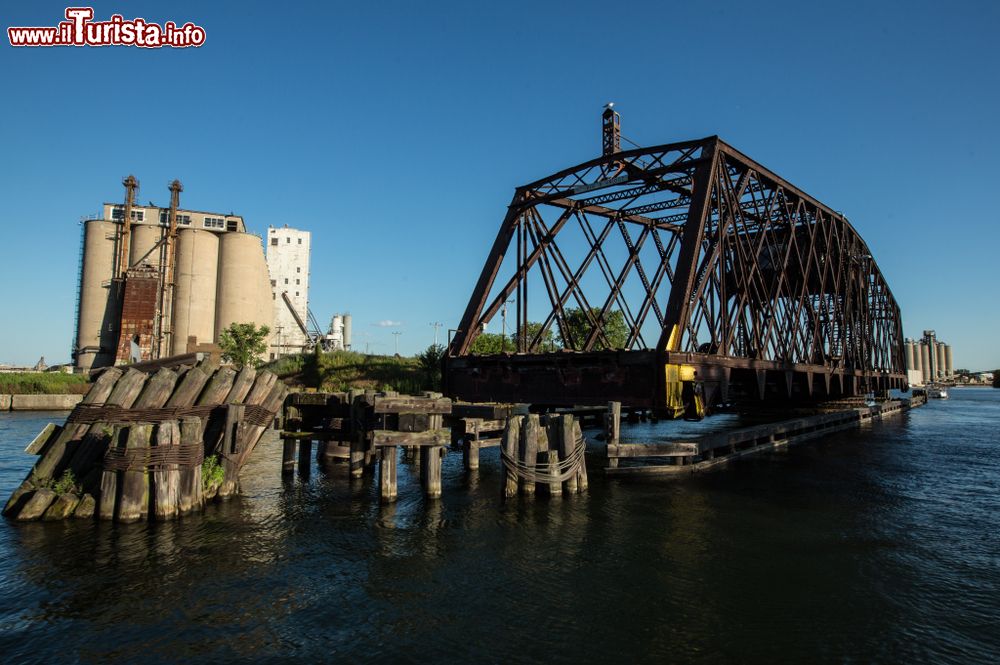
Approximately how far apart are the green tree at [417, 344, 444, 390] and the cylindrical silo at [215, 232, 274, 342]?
40050 mm

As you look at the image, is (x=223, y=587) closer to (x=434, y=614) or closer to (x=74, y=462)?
(x=434, y=614)

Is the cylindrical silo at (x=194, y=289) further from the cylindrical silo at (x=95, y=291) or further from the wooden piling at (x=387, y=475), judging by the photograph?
the wooden piling at (x=387, y=475)

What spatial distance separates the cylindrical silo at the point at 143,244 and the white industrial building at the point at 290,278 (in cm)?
2012

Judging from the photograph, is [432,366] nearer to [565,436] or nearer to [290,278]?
[565,436]

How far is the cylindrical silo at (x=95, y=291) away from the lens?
2653 inches

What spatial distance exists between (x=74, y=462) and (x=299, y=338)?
81.8m

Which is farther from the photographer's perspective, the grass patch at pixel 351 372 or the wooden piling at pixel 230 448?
the grass patch at pixel 351 372

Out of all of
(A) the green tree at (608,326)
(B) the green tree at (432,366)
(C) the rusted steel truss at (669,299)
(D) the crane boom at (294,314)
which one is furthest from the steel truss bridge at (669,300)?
(D) the crane boom at (294,314)

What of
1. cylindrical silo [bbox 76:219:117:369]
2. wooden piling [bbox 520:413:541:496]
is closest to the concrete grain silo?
cylindrical silo [bbox 76:219:117:369]

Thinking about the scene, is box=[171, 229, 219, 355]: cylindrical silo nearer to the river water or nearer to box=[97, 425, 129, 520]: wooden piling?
the river water

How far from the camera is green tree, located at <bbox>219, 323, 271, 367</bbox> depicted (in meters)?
60.6

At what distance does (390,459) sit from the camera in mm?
14648

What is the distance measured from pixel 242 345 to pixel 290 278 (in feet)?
119

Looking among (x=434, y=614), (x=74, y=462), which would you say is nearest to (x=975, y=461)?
(x=434, y=614)
